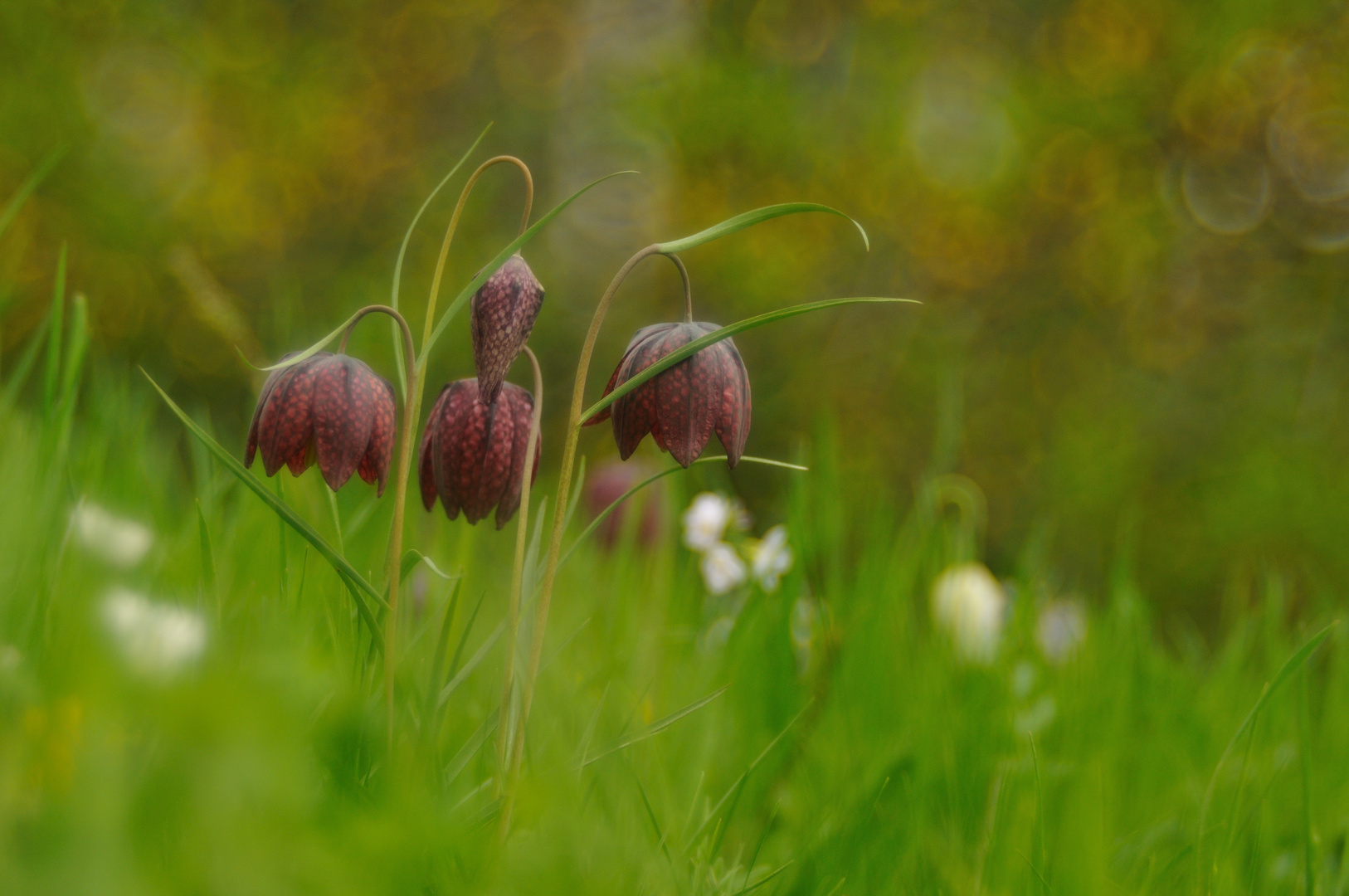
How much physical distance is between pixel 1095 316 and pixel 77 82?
16.0ft

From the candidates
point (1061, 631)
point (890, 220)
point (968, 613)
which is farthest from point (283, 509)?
point (890, 220)

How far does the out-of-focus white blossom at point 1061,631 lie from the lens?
128 centimetres

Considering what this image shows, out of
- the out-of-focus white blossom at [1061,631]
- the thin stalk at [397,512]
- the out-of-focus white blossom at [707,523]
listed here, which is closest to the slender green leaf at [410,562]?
the thin stalk at [397,512]

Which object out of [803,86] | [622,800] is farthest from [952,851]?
[803,86]

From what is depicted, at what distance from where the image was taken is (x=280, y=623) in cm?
67

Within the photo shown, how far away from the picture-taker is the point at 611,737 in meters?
0.87

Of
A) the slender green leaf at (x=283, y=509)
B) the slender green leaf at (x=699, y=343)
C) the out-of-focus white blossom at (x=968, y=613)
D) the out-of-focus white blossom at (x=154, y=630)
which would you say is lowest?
the out-of-focus white blossom at (x=968, y=613)

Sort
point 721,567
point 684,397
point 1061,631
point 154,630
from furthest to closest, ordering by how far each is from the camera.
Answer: point 1061,631
point 721,567
point 684,397
point 154,630

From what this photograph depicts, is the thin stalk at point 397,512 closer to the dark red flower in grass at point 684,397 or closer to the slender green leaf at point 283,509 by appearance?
the slender green leaf at point 283,509

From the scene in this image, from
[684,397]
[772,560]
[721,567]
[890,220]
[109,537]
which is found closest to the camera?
[684,397]

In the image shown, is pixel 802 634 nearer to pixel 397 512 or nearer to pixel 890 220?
pixel 397 512

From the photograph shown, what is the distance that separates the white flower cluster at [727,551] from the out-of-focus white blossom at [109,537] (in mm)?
670

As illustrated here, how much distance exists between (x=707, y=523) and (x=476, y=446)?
0.67 metres

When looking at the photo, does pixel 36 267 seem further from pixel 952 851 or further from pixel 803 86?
pixel 952 851
